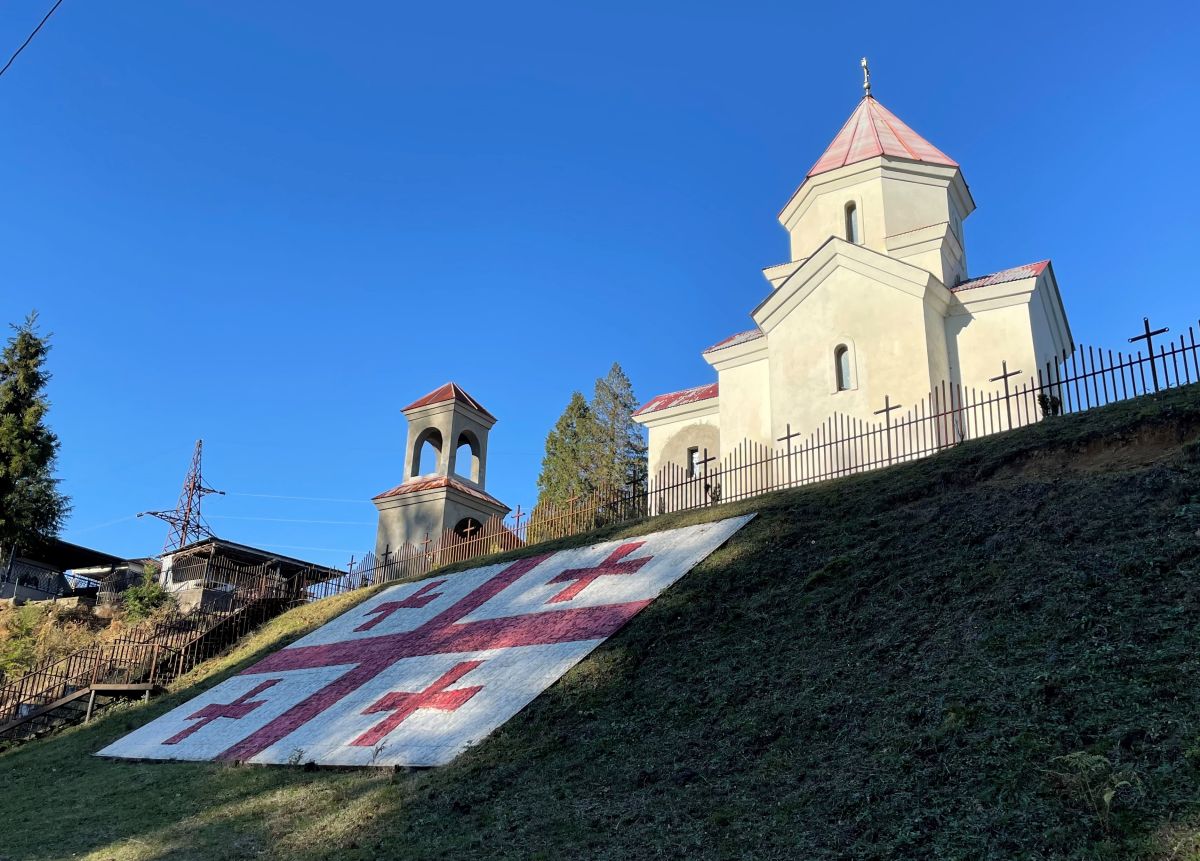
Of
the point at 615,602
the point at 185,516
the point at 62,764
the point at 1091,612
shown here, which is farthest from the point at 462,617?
the point at 185,516

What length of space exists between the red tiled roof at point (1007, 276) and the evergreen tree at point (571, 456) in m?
21.1

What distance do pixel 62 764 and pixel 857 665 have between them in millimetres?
15434

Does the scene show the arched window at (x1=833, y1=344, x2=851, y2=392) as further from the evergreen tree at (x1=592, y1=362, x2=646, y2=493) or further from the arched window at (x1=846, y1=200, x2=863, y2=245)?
the evergreen tree at (x1=592, y1=362, x2=646, y2=493)

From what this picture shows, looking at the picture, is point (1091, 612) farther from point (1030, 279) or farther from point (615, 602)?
point (1030, 279)

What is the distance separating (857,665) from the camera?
9.15 m

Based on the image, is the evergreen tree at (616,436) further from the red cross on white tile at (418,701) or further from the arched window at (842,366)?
the red cross on white tile at (418,701)

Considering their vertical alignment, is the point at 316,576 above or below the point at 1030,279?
below

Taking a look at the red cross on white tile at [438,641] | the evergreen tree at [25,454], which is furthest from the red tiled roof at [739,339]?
the evergreen tree at [25,454]

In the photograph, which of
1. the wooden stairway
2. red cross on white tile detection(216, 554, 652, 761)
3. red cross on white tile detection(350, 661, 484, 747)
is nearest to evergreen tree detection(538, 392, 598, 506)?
the wooden stairway

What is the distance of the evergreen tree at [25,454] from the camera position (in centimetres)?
3203

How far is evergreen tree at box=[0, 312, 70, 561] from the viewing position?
32.0 metres

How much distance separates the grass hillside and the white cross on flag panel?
23.6 inches

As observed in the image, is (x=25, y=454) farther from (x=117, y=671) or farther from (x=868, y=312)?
(x=868, y=312)

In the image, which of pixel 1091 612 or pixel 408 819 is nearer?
pixel 1091 612
